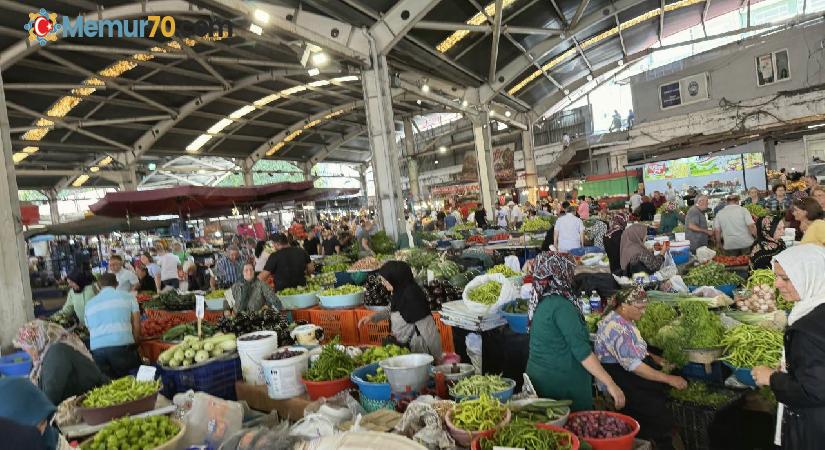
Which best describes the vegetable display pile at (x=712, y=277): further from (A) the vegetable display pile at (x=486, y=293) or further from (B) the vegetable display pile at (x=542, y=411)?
(B) the vegetable display pile at (x=542, y=411)

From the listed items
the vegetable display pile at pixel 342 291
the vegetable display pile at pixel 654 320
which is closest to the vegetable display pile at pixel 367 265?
the vegetable display pile at pixel 342 291

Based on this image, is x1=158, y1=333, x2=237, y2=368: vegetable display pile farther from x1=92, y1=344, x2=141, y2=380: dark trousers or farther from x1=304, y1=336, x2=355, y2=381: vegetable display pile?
x1=304, y1=336, x2=355, y2=381: vegetable display pile

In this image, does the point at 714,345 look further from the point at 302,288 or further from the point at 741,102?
the point at 741,102

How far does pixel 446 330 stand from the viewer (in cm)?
548

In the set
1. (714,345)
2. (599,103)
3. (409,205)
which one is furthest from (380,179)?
(599,103)

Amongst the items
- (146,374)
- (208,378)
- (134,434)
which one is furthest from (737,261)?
(134,434)

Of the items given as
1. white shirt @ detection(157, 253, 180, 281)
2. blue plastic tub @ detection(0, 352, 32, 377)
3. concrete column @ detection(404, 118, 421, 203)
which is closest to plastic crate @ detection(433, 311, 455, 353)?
blue plastic tub @ detection(0, 352, 32, 377)

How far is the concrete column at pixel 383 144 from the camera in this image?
38.0 ft

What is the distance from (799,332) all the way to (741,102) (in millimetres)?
25288

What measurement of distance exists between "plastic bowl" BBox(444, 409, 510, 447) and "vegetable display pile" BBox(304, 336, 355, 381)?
→ 1308 millimetres

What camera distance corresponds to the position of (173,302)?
7.70 m

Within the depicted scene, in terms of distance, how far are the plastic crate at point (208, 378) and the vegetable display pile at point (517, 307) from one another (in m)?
2.46

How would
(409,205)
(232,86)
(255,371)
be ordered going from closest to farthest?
1. (255,371)
2. (232,86)
3. (409,205)

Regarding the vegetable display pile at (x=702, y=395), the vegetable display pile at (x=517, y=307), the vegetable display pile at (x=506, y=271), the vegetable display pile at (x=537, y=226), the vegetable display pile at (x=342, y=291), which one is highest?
the vegetable display pile at (x=537, y=226)
